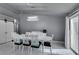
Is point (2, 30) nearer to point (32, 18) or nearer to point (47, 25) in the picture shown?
point (32, 18)

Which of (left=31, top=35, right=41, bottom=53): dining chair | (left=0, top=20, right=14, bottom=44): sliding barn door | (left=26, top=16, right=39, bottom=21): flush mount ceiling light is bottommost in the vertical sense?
(left=31, top=35, right=41, bottom=53): dining chair

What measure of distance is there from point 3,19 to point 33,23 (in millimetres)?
2157

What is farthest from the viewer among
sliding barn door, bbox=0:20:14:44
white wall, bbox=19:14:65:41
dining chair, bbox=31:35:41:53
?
sliding barn door, bbox=0:20:14:44

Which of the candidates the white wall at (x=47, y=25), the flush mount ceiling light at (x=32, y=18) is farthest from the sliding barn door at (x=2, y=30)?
the flush mount ceiling light at (x=32, y=18)

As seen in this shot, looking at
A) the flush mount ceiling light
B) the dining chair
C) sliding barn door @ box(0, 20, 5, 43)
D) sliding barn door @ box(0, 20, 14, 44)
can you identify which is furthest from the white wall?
sliding barn door @ box(0, 20, 5, 43)

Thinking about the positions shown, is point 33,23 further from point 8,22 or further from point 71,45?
point 71,45

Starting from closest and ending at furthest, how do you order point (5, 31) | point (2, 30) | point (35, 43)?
1. point (35, 43)
2. point (2, 30)
3. point (5, 31)

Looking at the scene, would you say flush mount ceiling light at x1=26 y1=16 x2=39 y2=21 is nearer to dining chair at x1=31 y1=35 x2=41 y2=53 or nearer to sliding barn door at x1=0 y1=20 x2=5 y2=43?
dining chair at x1=31 y1=35 x2=41 y2=53

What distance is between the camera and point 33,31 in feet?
16.3

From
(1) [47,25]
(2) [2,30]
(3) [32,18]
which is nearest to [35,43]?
(1) [47,25]

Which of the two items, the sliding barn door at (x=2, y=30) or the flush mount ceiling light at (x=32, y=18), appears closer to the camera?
the flush mount ceiling light at (x=32, y=18)

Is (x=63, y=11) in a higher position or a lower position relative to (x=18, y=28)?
higher

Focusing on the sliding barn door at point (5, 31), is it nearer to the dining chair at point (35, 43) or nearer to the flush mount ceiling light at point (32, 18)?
the flush mount ceiling light at point (32, 18)
